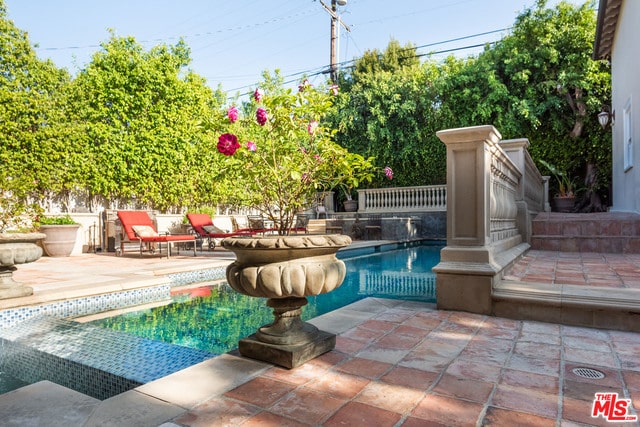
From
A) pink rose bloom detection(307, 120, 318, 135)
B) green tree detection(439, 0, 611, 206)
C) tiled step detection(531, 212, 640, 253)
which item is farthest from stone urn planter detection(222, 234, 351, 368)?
green tree detection(439, 0, 611, 206)

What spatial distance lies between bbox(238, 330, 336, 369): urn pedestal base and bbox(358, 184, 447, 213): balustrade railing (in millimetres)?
12571

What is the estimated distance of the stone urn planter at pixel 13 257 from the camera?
11.9 ft

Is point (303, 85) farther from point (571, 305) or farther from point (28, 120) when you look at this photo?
point (28, 120)

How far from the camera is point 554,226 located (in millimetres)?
7125

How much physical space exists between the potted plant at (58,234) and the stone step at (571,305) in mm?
9192

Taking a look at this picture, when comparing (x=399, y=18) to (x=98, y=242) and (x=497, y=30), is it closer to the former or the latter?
(x=497, y=30)

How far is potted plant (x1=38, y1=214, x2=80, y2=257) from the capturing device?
8.53m

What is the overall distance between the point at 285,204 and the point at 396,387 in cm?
126

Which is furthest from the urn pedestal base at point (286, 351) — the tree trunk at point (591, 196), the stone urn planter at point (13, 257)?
the tree trunk at point (591, 196)

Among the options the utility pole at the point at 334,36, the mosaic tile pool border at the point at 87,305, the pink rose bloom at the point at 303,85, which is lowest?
the mosaic tile pool border at the point at 87,305

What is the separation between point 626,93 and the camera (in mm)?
8961

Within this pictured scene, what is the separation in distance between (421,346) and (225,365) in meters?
1.22

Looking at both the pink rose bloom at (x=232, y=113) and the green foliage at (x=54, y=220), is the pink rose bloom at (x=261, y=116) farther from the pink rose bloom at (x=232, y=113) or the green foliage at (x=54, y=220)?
the green foliage at (x=54, y=220)

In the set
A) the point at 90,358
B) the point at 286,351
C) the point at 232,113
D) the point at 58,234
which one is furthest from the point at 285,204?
the point at 58,234
